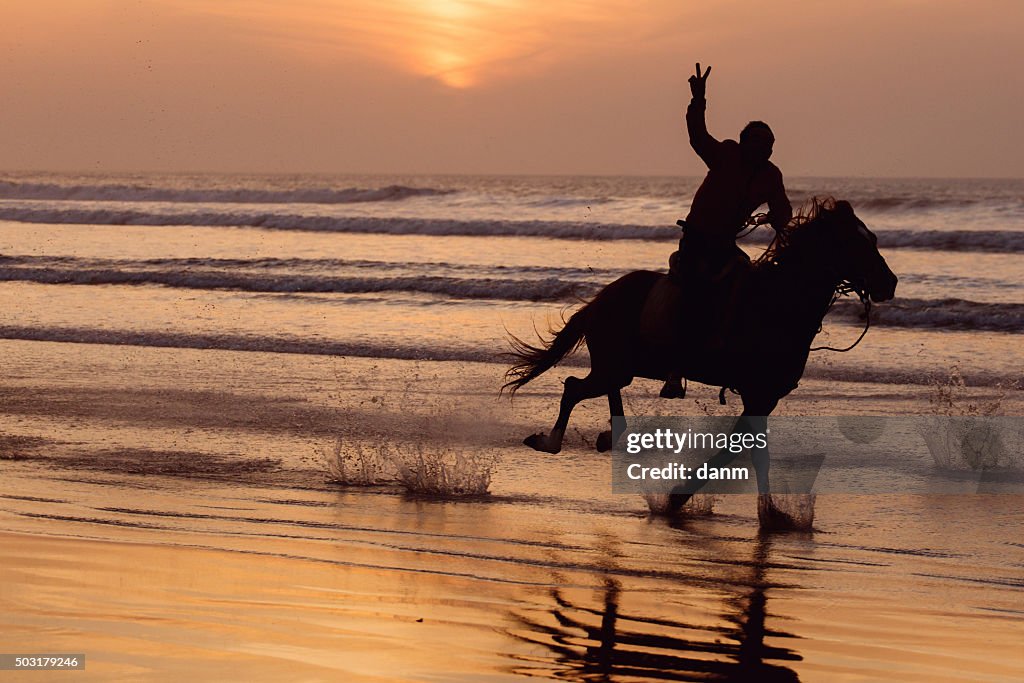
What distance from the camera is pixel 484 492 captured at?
9047 mm

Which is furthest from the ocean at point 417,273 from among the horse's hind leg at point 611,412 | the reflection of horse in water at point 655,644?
the reflection of horse in water at point 655,644

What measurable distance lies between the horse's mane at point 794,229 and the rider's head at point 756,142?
0.41 m

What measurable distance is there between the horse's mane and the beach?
1.57 m

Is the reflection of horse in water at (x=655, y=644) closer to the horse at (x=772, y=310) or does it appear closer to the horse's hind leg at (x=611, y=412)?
the horse at (x=772, y=310)

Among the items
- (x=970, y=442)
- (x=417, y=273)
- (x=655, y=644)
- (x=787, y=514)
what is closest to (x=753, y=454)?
(x=787, y=514)

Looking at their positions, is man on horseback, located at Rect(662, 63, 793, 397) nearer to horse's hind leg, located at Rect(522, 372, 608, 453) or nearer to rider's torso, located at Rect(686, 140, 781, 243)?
rider's torso, located at Rect(686, 140, 781, 243)

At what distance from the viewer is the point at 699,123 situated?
847 centimetres

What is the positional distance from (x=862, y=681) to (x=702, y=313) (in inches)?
145

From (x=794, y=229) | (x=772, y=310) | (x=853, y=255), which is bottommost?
(x=772, y=310)

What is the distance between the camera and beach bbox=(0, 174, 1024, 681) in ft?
18.4

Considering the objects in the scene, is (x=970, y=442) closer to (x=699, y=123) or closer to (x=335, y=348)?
(x=699, y=123)

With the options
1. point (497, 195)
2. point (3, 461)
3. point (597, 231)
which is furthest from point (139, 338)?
point (497, 195)

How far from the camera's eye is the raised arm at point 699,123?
8445 mm

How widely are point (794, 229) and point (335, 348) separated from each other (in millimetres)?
9871
